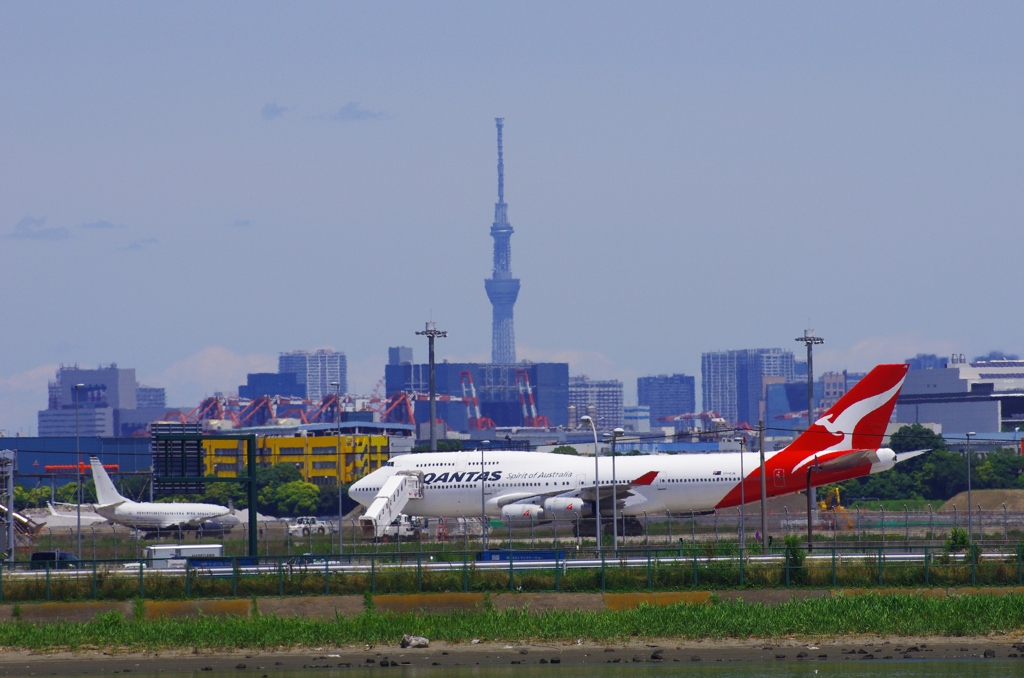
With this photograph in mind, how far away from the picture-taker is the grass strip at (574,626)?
35.7m

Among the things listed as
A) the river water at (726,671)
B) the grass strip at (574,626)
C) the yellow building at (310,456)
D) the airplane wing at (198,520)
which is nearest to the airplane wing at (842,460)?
the grass strip at (574,626)

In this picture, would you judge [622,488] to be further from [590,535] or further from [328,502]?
[328,502]

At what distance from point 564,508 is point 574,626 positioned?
3218 centimetres

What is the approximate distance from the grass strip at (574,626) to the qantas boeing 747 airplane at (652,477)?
96.7ft

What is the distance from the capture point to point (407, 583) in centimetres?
4025

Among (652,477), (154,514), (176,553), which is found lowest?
(154,514)

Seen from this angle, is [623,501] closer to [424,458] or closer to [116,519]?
[424,458]

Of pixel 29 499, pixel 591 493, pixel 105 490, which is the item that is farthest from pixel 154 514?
pixel 29 499

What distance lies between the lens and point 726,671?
32188 millimetres

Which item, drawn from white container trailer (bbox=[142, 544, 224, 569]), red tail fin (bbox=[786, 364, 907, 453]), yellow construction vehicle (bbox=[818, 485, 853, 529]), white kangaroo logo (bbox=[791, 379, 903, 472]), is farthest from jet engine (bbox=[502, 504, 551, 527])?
white container trailer (bbox=[142, 544, 224, 569])

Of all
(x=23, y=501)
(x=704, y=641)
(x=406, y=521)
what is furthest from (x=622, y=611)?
(x=23, y=501)

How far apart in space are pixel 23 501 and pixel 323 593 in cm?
9441

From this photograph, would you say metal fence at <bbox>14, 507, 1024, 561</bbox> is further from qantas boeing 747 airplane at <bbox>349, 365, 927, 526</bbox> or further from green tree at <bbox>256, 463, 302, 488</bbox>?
green tree at <bbox>256, 463, 302, 488</bbox>

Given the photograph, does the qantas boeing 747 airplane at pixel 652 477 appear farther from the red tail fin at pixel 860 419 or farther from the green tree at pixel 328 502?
the green tree at pixel 328 502
